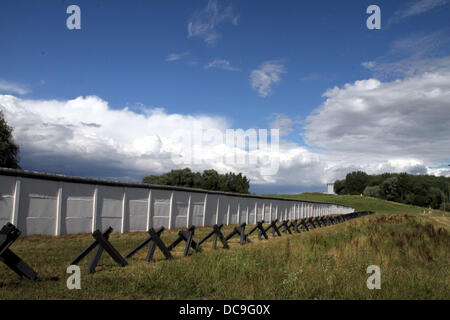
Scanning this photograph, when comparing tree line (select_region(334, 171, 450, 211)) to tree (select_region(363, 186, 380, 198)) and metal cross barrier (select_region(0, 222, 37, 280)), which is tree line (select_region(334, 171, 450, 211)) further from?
metal cross barrier (select_region(0, 222, 37, 280))

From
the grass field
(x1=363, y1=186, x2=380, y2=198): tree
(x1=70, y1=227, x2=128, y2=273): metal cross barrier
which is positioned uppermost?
(x1=363, y1=186, x2=380, y2=198): tree

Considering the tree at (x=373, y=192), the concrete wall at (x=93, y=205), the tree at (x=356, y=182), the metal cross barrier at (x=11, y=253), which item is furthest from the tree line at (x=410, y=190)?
the metal cross barrier at (x=11, y=253)

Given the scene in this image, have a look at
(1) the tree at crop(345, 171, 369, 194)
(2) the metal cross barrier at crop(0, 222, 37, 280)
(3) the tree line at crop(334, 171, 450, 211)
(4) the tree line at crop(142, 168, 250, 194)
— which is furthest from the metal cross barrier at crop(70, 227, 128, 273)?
(1) the tree at crop(345, 171, 369, 194)

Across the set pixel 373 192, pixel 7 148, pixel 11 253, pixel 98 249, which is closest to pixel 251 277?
pixel 98 249

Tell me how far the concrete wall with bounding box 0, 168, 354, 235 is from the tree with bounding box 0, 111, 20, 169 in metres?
33.6

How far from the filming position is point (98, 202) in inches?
784

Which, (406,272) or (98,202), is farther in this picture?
(98,202)

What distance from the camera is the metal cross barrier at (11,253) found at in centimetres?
697

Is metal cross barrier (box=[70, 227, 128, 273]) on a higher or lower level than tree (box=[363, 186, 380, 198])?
lower

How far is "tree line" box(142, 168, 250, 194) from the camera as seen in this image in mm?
101188

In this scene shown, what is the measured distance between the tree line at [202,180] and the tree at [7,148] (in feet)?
158
